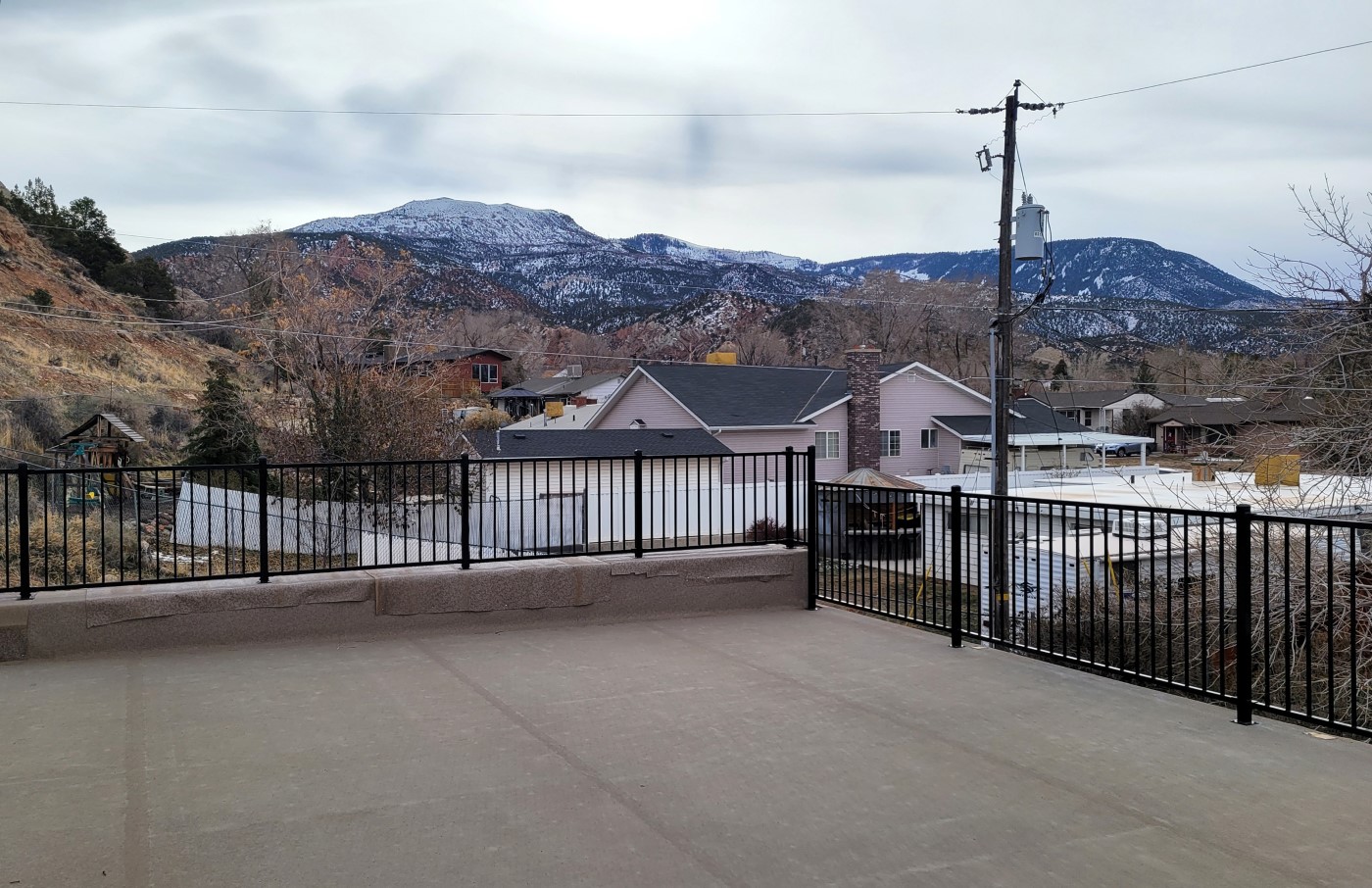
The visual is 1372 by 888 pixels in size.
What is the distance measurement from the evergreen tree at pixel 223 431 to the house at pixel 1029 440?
2748cm

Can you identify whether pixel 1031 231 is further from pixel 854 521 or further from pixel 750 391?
pixel 750 391

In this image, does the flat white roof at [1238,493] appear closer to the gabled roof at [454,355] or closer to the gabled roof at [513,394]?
the gabled roof at [454,355]

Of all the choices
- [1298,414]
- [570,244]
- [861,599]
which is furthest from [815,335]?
[570,244]

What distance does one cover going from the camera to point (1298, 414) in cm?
1439

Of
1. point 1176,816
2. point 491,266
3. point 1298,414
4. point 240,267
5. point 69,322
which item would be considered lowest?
point 1176,816

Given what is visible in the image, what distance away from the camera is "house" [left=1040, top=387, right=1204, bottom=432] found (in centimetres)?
6925

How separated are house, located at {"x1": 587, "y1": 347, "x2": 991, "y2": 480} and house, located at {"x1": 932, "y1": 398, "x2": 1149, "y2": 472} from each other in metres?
0.61

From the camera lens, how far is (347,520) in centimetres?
1420

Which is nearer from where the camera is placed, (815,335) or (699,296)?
(815,335)

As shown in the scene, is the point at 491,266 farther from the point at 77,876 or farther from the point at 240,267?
the point at 77,876

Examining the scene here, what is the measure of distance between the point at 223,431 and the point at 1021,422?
116ft

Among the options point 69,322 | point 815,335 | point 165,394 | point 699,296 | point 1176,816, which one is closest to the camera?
point 1176,816

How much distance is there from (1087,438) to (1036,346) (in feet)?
89.7

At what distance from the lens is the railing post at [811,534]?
359 inches
